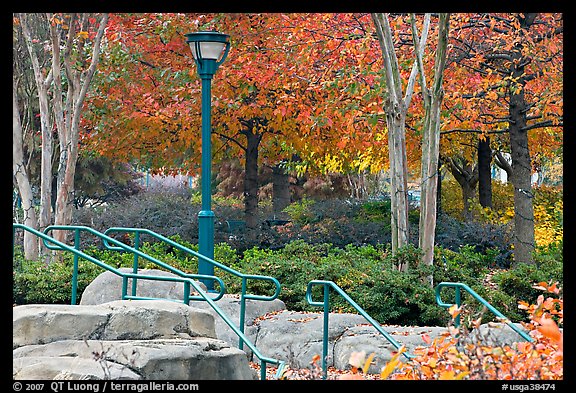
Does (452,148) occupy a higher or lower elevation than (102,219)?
higher

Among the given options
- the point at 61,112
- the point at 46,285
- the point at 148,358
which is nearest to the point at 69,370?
the point at 148,358

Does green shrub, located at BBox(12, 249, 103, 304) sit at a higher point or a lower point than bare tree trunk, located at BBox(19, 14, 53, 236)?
lower

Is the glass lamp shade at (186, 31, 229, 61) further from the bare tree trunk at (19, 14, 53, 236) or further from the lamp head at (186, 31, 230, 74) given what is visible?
the bare tree trunk at (19, 14, 53, 236)

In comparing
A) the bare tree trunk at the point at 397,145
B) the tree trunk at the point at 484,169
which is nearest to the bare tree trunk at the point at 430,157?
the bare tree trunk at the point at 397,145

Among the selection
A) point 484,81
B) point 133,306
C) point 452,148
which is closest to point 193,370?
point 133,306

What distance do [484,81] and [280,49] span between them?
14.4ft

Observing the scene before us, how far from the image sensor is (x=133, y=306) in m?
7.53

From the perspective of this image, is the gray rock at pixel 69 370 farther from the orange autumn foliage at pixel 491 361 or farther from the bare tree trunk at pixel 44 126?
the bare tree trunk at pixel 44 126

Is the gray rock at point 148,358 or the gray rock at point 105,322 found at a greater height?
the gray rock at point 105,322

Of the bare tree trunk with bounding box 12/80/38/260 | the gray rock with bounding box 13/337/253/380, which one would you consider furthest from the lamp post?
the gray rock with bounding box 13/337/253/380

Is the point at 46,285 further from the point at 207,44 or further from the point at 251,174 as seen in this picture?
the point at 251,174

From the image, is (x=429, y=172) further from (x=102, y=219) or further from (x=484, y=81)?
(x=102, y=219)

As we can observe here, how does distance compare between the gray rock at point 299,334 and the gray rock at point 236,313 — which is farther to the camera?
the gray rock at point 236,313
